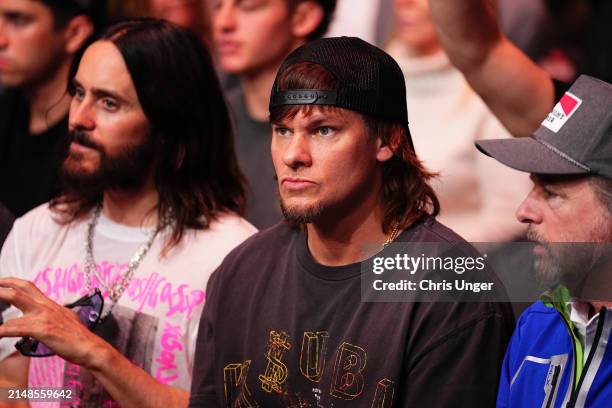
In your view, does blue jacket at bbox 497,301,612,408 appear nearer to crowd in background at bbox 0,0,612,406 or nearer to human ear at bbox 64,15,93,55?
crowd in background at bbox 0,0,612,406

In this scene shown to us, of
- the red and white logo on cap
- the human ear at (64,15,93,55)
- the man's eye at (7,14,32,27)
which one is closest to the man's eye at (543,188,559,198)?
the red and white logo on cap

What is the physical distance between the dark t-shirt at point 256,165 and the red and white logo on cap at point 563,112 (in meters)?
1.11

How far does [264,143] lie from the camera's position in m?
3.42

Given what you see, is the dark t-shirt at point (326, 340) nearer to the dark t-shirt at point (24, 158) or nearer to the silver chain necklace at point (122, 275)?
the silver chain necklace at point (122, 275)

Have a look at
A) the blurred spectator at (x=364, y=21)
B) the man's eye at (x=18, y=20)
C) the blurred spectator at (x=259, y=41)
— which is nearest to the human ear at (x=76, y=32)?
the man's eye at (x=18, y=20)

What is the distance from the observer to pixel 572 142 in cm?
214

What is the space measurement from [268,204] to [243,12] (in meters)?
0.65

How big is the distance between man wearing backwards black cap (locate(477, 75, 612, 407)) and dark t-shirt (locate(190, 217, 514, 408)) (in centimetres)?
10

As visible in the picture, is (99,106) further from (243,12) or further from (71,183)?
A: (243,12)

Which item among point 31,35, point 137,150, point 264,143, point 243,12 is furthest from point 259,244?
point 31,35

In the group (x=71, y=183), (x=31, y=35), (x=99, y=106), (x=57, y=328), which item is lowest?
(x=57, y=328)

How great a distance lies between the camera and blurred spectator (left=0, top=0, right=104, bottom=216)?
132 inches

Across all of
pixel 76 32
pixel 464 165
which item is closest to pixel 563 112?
pixel 464 165

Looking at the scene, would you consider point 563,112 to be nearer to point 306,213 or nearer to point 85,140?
point 306,213
